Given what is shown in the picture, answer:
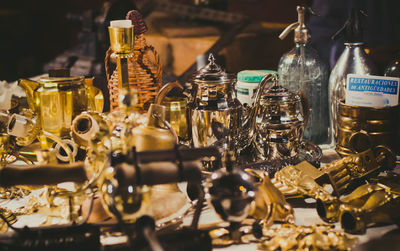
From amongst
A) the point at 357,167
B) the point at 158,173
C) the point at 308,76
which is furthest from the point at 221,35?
the point at 158,173

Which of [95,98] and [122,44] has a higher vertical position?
[122,44]

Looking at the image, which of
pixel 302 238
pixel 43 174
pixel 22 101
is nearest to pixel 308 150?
pixel 302 238

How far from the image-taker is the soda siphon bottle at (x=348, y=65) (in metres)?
1.13

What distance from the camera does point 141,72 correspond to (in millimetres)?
1056

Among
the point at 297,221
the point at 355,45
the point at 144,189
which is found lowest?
the point at 297,221

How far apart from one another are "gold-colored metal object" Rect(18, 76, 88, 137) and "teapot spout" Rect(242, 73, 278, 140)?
397 mm

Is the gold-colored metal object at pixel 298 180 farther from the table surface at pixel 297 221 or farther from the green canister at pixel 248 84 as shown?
the green canister at pixel 248 84

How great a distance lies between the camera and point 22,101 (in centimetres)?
136

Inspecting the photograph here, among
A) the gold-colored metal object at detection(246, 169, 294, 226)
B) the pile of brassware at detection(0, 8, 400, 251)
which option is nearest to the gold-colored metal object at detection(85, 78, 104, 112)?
the pile of brassware at detection(0, 8, 400, 251)

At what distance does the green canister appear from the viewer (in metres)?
1.12

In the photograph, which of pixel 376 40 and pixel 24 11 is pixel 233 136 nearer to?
pixel 376 40

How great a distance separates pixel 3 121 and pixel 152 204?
431 millimetres

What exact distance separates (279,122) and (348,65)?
0.34 m

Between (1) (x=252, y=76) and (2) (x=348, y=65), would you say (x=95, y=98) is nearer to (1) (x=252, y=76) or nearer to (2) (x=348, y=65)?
(1) (x=252, y=76)
